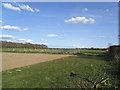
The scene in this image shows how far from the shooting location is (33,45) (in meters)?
76.6

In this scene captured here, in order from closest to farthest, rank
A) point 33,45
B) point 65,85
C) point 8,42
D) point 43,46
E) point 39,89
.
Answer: point 39,89 → point 65,85 → point 8,42 → point 33,45 → point 43,46

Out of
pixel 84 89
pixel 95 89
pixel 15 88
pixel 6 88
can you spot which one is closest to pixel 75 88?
pixel 84 89

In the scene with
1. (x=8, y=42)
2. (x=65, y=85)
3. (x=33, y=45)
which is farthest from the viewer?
(x=33, y=45)

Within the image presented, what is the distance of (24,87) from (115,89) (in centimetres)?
329

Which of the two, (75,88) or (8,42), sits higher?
(8,42)

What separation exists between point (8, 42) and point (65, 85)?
230ft

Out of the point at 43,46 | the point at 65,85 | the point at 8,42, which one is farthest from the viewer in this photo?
the point at 43,46

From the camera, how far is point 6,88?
381 centimetres

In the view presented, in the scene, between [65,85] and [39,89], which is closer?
[39,89]

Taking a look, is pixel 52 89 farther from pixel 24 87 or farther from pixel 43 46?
pixel 43 46

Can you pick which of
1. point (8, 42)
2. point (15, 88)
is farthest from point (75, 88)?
point (8, 42)

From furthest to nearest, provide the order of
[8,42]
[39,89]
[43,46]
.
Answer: [43,46], [8,42], [39,89]

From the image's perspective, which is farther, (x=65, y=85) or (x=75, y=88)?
(x=65, y=85)

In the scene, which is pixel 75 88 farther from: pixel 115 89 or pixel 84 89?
pixel 115 89
